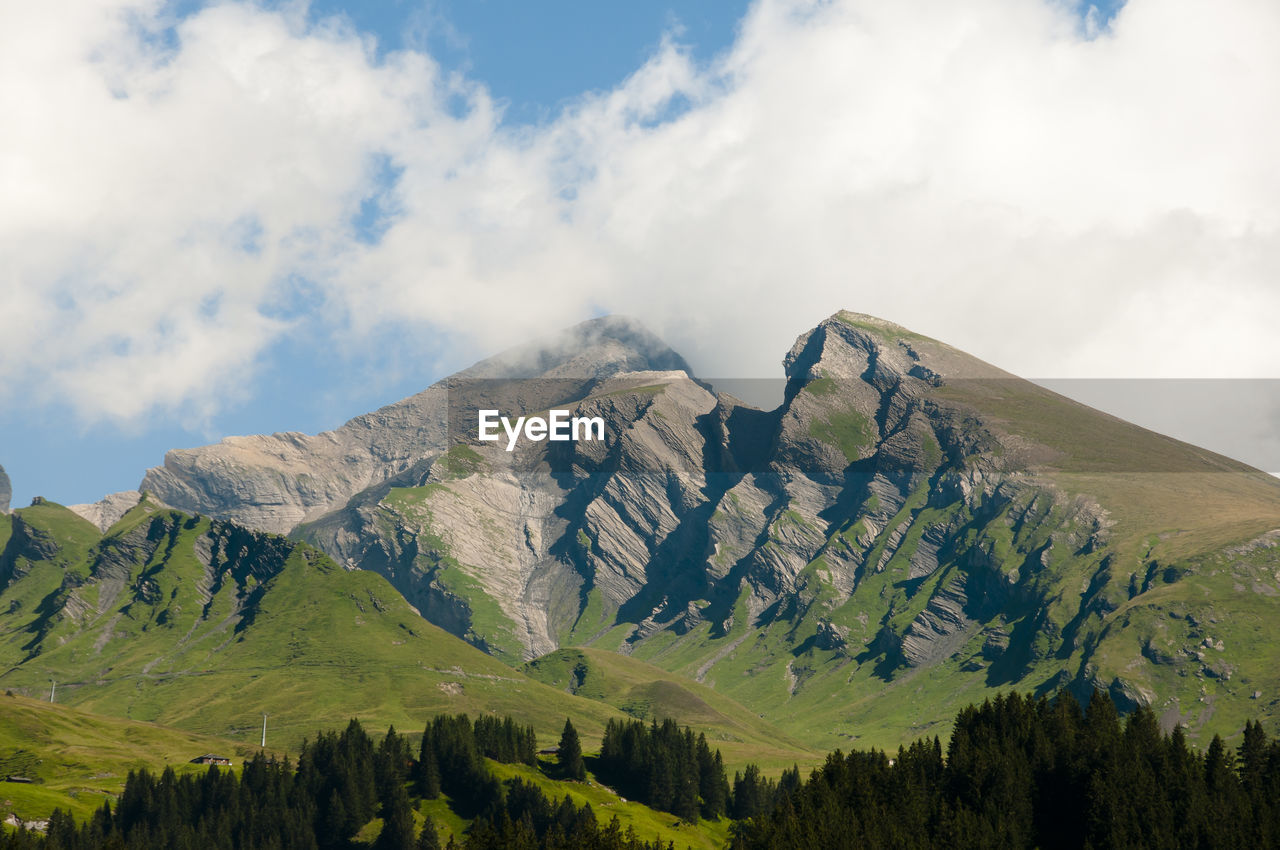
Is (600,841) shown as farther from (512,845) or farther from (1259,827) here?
(1259,827)

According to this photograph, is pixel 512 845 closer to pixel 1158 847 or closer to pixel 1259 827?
pixel 1158 847

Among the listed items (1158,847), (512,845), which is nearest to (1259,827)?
(1158,847)

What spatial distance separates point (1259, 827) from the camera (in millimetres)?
199000

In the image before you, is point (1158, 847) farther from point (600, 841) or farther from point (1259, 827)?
point (600, 841)

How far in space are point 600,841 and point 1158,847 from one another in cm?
8650

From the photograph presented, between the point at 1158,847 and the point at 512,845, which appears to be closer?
the point at 512,845

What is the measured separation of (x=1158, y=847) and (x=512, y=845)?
100 meters

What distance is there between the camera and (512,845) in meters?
182

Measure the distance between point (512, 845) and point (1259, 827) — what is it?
11485cm

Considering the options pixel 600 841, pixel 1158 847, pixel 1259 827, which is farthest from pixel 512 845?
pixel 1259 827

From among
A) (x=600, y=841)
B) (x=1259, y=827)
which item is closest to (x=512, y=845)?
(x=600, y=841)

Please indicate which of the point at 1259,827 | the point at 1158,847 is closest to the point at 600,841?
the point at 1158,847

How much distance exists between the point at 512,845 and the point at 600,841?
57.8 ft

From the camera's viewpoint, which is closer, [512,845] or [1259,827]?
[512,845]
